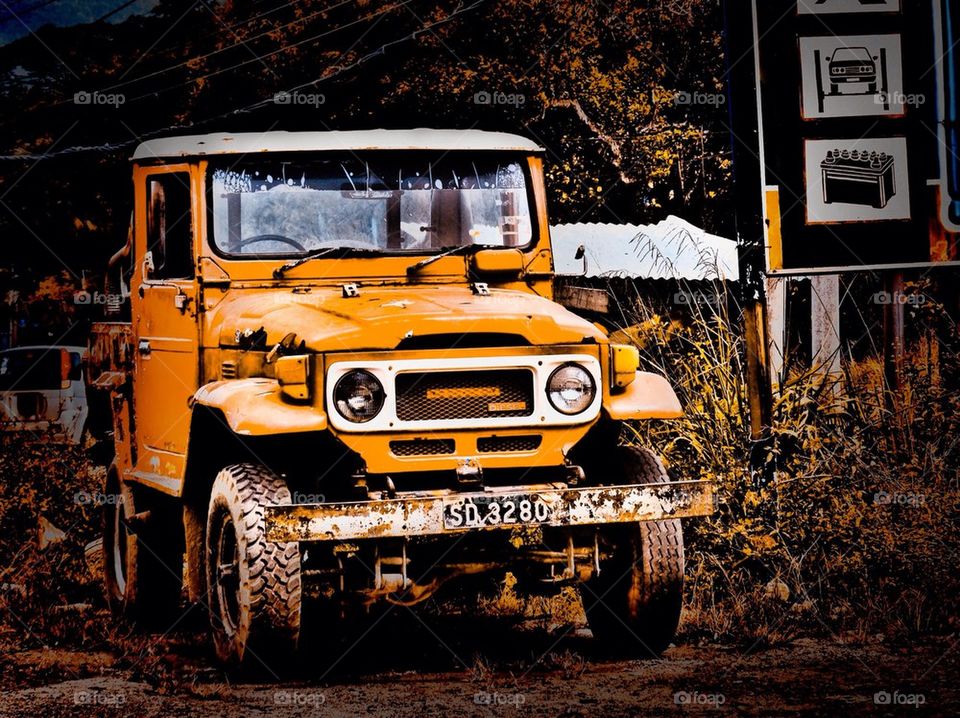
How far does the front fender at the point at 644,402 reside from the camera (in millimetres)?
7422

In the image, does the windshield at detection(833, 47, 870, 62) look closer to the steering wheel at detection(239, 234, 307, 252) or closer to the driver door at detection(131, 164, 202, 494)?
the steering wheel at detection(239, 234, 307, 252)

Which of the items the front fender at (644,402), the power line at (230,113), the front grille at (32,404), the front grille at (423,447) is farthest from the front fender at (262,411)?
the front grille at (32,404)

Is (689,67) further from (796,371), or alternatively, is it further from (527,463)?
(527,463)

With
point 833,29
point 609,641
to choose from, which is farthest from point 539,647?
point 833,29

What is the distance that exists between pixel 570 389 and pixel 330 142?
1949mm

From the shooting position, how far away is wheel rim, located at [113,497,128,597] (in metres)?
9.67

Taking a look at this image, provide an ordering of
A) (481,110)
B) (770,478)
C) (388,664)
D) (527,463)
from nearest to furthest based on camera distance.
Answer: (527,463) < (388,664) < (770,478) < (481,110)

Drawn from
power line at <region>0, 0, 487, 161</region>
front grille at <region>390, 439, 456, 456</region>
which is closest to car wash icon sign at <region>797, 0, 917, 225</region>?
front grille at <region>390, 439, 456, 456</region>

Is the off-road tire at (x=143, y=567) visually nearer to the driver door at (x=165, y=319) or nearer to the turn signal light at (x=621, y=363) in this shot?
the driver door at (x=165, y=319)

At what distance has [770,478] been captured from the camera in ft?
29.9

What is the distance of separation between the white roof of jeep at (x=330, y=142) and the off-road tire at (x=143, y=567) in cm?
214

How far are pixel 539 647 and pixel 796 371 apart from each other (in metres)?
2.40

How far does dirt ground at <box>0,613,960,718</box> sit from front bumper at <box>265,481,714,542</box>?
736 millimetres

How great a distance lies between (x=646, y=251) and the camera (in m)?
14.3
